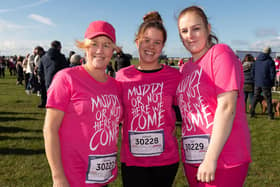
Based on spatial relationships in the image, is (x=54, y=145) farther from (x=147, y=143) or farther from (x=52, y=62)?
(x=52, y=62)

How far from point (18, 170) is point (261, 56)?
7.48 meters

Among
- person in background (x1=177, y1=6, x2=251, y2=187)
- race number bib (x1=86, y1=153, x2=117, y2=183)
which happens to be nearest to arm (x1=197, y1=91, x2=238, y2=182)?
person in background (x1=177, y1=6, x2=251, y2=187)

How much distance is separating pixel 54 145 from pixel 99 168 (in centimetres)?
36

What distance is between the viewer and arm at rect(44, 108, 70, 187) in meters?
1.60

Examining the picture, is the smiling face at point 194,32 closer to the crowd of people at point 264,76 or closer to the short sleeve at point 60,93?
the short sleeve at point 60,93

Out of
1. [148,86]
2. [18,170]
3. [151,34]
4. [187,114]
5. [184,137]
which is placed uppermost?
[151,34]

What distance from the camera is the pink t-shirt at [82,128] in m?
1.68

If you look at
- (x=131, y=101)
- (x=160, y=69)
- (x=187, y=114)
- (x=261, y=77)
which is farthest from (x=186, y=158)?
(x=261, y=77)

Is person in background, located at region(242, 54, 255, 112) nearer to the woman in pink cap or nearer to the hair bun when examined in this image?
the hair bun

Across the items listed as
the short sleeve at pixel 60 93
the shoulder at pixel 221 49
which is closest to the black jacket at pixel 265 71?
the shoulder at pixel 221 49

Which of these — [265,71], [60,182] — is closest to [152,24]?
[60,182]

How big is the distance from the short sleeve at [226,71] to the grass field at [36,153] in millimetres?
2575

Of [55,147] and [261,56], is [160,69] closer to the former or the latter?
[55,147]

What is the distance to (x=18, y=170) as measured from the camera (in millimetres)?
4148
